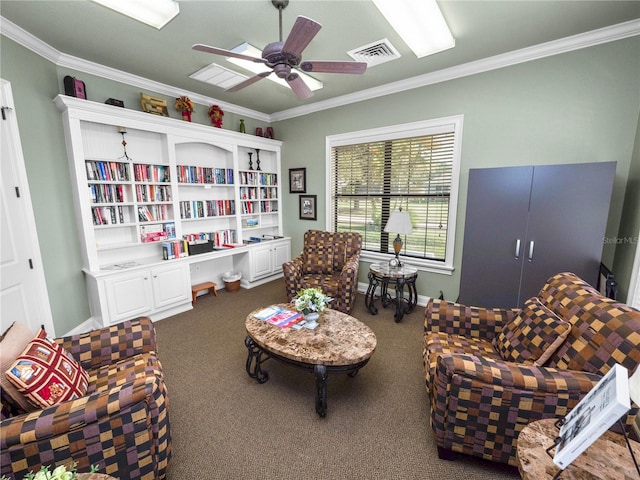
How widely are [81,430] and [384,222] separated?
3.56 metres

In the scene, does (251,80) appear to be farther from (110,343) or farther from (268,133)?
(268,133)

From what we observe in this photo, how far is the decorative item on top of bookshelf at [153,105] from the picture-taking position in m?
3.24

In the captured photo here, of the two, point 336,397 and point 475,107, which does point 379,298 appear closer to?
point 336,397

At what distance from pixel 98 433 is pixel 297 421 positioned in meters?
1.11

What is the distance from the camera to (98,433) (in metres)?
1.15

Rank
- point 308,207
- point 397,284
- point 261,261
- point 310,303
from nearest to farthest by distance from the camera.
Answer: point 310,303 < point 397,284 < point 261,261 < point 308,207

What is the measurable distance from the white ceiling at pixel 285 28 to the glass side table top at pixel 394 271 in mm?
2317

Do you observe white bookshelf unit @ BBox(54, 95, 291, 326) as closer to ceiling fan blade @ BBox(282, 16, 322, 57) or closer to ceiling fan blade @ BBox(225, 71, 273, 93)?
ceiling fan blade @ BBox(225, 71, 273, 93)

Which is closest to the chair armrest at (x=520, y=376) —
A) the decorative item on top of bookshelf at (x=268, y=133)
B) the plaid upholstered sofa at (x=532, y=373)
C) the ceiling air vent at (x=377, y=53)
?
the plaid upholstered sofa at (x=532, y=373)

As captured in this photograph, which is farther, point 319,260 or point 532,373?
point 319,260

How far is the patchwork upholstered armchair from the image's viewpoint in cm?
317

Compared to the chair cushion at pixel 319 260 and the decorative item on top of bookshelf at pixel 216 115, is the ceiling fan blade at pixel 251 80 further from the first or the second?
the chair cushion at pixel 319 260

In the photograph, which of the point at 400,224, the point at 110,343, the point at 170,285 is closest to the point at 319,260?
the point at 400,224

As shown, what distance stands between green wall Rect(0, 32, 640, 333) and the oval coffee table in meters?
2.01
